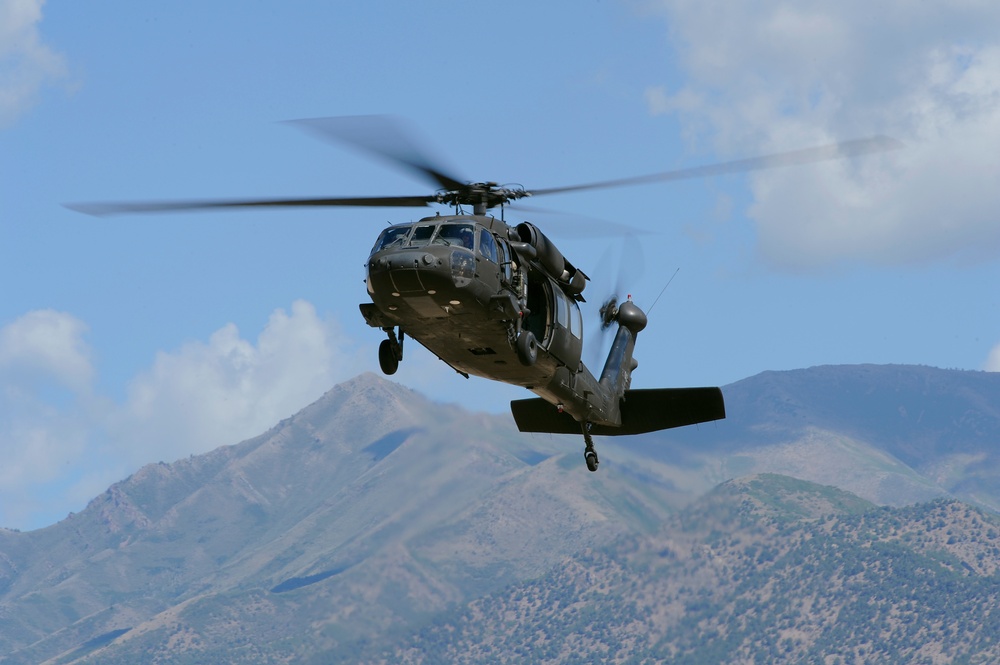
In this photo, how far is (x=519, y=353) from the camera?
127 feet

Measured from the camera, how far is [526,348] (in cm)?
3859

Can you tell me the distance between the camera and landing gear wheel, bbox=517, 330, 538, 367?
38.5 metres

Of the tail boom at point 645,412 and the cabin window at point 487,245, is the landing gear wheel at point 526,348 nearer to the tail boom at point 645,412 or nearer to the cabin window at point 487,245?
the cabin window at point 487,245

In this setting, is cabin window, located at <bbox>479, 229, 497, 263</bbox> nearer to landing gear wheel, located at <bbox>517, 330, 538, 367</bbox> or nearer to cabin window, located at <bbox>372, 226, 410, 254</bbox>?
cabin window, located at <bbox>372, 226, 410, 254</bbox>

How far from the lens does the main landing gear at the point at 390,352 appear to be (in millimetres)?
38594

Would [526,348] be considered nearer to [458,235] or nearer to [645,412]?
[458,235]

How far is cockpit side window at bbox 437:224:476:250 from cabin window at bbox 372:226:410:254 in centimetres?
84

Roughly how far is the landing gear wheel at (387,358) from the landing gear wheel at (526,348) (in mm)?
2948

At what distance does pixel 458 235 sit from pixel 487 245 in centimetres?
73

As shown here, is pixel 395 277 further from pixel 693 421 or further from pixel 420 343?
pixel 693 421

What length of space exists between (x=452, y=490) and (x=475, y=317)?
159 m

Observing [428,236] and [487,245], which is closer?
[428,236]

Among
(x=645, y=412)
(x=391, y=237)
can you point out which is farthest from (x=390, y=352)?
(x=645, y=412)

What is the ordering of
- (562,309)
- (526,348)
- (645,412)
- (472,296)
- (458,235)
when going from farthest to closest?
(645,412), (562,309), (526,348), (458,235), (472,296)
